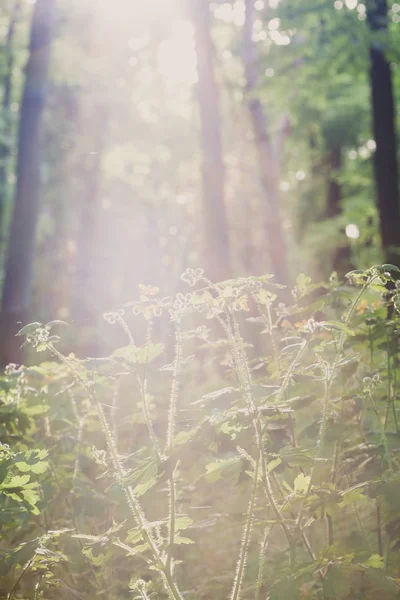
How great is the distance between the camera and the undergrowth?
6.34ft

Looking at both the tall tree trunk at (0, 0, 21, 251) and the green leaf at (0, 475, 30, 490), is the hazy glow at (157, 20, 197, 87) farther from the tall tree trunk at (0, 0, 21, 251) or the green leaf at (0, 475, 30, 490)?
the green leaf at (0, 475, 30, 490)

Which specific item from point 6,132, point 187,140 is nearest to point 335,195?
point 187,140

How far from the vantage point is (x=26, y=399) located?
9.26ft

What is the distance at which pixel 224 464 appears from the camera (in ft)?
6.73

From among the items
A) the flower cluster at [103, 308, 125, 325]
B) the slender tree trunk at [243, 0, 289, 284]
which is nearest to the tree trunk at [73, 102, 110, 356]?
the slender tree trunk at [243, 0, 289, 284]

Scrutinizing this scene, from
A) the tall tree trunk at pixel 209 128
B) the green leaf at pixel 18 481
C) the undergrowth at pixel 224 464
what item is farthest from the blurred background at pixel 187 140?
the green leaf at pixel 18 481

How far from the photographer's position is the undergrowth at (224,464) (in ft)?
6.34

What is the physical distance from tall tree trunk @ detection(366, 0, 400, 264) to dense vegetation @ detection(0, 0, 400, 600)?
3 centimetres

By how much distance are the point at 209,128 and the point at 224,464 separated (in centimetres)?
747

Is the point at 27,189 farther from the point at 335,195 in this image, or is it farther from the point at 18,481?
the point at 335,195

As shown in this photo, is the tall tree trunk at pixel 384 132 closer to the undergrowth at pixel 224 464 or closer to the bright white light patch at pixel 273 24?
the bright white light patch at pixel 273 24

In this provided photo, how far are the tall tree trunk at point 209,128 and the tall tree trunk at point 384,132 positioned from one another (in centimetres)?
231

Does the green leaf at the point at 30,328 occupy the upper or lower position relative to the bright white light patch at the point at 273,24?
lower

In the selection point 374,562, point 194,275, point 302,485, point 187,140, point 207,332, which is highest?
point 187,140
